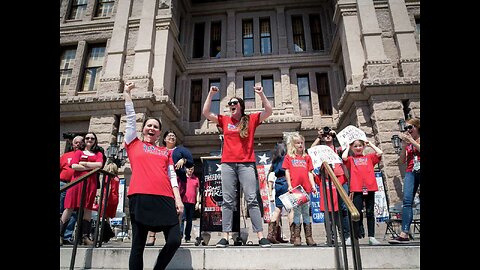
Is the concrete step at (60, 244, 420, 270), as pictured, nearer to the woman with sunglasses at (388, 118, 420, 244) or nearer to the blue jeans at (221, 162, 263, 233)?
the blue jeans at (221, 162, 263, 233)

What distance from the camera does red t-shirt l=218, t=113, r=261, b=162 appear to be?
13.0ft

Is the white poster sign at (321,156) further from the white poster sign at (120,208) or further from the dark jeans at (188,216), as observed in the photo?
the white poster sign at (120,208)

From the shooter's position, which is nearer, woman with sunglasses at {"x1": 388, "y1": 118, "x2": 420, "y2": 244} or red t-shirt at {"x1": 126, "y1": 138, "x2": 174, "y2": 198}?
red t-shirt at {"x1": 126, "y1": 138, "x2": 174, "y2": 198}

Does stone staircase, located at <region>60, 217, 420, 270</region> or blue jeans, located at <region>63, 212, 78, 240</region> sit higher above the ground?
blue jeans, located at <region>63, 212, 78, 240</region>

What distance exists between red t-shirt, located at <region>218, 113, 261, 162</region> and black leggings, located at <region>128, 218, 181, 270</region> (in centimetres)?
151

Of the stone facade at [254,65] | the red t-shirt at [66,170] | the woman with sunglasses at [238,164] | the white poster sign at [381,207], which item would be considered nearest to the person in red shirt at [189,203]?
the red t-shirt at [66,170]

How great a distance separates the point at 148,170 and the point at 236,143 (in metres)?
1.53

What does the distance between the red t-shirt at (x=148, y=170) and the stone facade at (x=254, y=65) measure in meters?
7.74

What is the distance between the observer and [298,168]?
15.5 feet

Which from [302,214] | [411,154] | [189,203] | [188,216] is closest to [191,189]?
[189,203]

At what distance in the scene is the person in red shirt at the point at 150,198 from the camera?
260cm

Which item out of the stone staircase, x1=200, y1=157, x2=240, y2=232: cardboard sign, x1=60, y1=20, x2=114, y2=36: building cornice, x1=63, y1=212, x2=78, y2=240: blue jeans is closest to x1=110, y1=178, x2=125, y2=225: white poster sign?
x1=63, y1=212, x2=78, y2=240: blue jeans

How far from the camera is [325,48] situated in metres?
15.8
